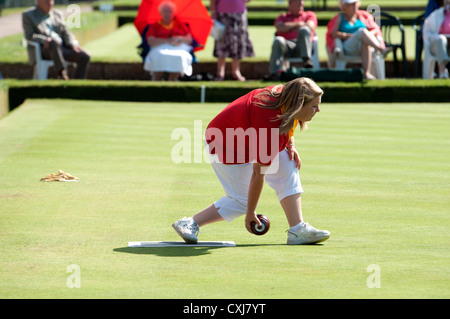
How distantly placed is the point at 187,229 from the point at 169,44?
8.63 m

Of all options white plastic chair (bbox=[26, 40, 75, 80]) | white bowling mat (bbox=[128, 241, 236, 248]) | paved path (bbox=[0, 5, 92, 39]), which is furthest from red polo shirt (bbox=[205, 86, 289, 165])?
paved path (bbox=[0, 5, 92, 39])

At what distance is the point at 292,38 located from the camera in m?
13.9

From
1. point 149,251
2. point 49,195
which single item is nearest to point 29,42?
point 49,195

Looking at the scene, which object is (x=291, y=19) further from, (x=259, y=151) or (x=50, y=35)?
(x=259, y=151)

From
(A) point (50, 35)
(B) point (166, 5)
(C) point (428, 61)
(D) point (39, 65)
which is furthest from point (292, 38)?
(D) point (39, 65)

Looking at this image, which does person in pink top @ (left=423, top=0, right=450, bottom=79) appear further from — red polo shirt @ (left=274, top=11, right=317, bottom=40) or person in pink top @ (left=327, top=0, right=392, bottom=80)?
red polo shirt @ (left=274, top=11, right=317, bottom=40)

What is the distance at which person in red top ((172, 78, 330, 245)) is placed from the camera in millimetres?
5074

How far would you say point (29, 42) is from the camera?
45.5ft

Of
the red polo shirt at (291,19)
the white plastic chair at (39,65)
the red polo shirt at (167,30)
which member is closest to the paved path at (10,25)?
the white plastic chair at (39,65)

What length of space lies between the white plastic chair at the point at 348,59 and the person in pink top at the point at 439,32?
82 cm

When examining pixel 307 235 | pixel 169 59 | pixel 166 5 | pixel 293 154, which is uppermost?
pixel 166 5

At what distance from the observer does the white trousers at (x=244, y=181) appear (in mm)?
5363

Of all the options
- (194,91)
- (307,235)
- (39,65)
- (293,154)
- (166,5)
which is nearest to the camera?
(293,154)

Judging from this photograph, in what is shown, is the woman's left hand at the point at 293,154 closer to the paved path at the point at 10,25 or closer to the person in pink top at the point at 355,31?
the person in pink top at the point at 355,31
